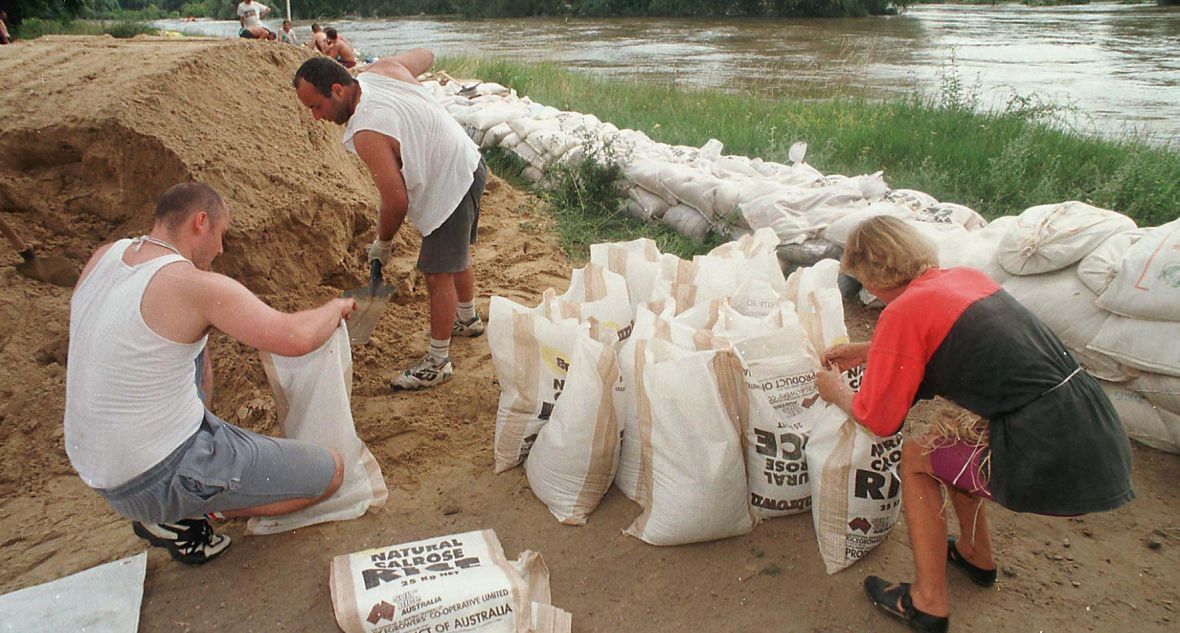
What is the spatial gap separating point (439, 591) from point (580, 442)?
604 millimetres

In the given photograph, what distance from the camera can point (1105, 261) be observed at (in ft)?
8.43

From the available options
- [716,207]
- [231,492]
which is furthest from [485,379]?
[716,207]

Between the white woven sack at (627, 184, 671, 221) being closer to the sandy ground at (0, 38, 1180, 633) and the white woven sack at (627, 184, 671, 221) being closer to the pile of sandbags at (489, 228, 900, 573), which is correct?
the sandy ground at (0, 38, 1180, 633)

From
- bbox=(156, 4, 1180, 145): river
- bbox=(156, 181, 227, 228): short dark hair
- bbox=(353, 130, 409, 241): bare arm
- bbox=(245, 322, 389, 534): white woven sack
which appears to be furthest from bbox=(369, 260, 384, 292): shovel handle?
bbox=(156, 4, 1180, 145): river

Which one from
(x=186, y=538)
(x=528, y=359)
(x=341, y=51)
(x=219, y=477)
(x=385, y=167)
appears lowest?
(x=186, y=538)

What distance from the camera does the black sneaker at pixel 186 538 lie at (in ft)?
6.69

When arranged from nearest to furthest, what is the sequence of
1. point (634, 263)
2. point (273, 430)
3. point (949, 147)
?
1. point (273, 430)
2. point (634, 263)
3. point (949, 147)

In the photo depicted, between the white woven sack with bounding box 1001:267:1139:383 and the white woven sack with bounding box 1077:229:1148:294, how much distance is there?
0.05 meters

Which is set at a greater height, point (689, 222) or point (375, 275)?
point (375, 275)

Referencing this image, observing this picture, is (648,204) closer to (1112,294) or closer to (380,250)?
(380,250)

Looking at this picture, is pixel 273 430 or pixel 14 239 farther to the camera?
pixel 14 239

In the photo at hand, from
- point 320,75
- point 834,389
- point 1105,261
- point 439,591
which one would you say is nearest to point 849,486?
point 834,389

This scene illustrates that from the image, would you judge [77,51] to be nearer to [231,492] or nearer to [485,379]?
[485,379]

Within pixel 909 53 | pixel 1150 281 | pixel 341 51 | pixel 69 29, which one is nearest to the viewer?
pixel 1150 281
